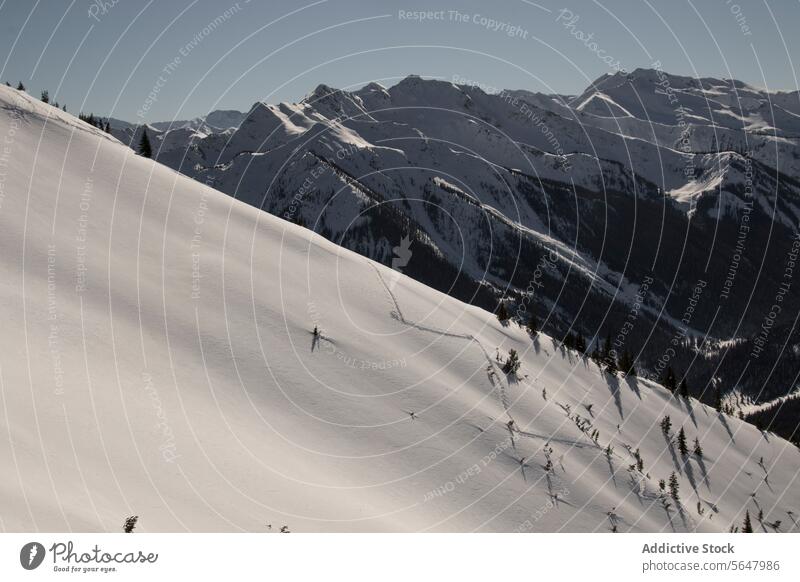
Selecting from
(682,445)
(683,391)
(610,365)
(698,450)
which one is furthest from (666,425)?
(683,391)

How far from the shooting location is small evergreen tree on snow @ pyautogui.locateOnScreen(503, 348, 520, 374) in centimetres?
4420

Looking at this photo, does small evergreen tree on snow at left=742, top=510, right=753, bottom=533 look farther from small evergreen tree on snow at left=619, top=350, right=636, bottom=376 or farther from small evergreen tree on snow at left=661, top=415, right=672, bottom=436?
small evergreen tree on snow at left=619, top=350, right=636, bottom=376

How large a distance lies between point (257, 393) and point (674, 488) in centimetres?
2868

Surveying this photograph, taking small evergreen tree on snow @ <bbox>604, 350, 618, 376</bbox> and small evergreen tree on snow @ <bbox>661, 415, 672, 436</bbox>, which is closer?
small evergreen tree on snow @ <bbox>661, 415, 672, 436</bbox>

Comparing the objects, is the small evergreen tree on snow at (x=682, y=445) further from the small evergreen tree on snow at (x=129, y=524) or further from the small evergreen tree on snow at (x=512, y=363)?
the small evergreen tree on snow at (x=129, y=524)

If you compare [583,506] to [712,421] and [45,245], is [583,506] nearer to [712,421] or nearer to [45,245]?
[45,245]

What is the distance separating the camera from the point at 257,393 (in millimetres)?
28906

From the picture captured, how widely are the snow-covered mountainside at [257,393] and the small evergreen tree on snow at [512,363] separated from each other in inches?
22.1

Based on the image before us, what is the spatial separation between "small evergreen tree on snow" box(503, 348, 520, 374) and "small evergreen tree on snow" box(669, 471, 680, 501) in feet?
39.6

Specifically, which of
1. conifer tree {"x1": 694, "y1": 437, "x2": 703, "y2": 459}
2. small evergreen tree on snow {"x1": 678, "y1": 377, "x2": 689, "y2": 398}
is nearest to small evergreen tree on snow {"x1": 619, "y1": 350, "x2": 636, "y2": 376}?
small evergreen tree on snow {"x1": 678, "y1": 377, "x2": 689, "y2": 398}

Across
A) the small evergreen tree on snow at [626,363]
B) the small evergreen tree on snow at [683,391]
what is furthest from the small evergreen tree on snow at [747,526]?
the small evergreen tree on snow at [626,363]

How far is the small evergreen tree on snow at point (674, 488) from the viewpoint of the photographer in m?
41.8
